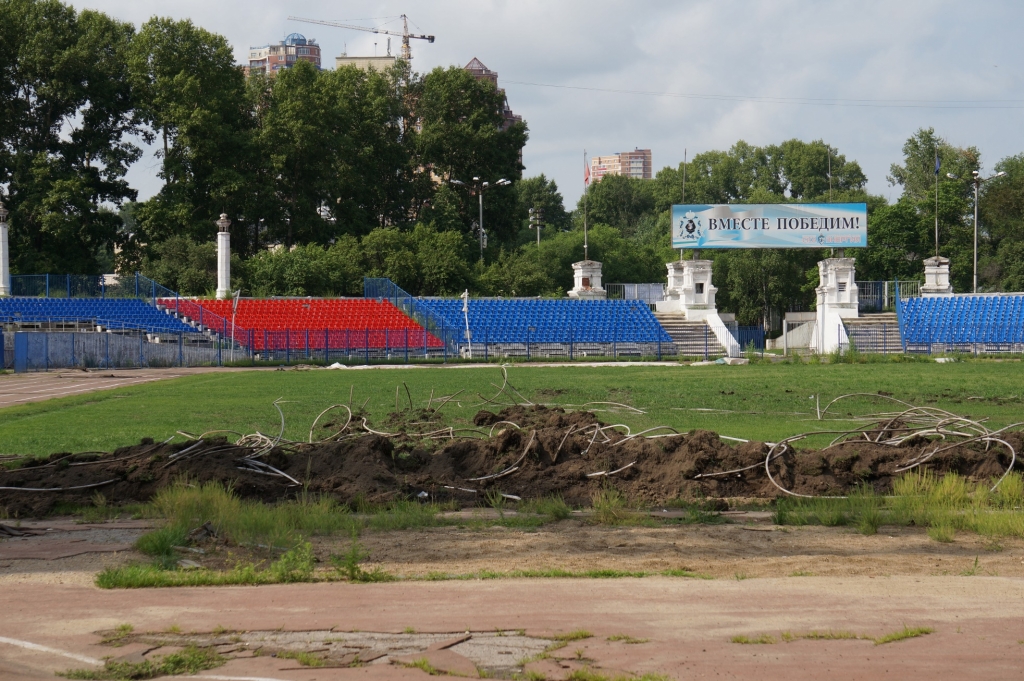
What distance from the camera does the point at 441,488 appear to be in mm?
11336

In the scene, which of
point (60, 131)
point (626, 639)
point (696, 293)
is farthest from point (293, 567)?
point (60, 131)

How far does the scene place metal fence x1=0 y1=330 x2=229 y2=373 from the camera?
3750cm

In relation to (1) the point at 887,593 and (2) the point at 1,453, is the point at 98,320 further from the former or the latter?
(1) the point at 887,593

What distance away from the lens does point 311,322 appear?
48.3 meters

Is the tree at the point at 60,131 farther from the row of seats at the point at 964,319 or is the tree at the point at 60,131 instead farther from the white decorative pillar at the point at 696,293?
the row of seats at the point at 964,319

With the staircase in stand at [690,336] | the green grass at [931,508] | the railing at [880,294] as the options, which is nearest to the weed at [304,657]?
the green grass at [931,508]

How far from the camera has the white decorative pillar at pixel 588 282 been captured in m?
55.5

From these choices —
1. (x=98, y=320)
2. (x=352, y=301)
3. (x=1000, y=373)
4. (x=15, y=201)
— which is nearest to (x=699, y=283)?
(x=352, y=301)

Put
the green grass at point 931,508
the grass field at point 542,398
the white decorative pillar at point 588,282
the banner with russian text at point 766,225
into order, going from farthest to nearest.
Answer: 1. the white decorative pillar at point 588,282
2. the banner with russian text at point 766,225
3. the grass field at point 542,398
4. the green grass at point 931,508

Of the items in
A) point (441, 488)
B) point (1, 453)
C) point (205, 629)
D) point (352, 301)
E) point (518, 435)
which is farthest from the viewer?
point (352, 301)

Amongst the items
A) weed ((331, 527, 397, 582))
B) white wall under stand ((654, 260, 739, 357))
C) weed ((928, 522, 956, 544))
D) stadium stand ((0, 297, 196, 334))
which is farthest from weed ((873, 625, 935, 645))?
white wall under stand ((654, 260, 739, 357))

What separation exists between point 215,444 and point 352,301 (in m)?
39.3

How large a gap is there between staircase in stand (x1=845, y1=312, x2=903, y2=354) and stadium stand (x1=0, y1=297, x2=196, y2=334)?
31.7 m

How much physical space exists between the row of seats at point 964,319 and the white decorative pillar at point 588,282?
16.4m
